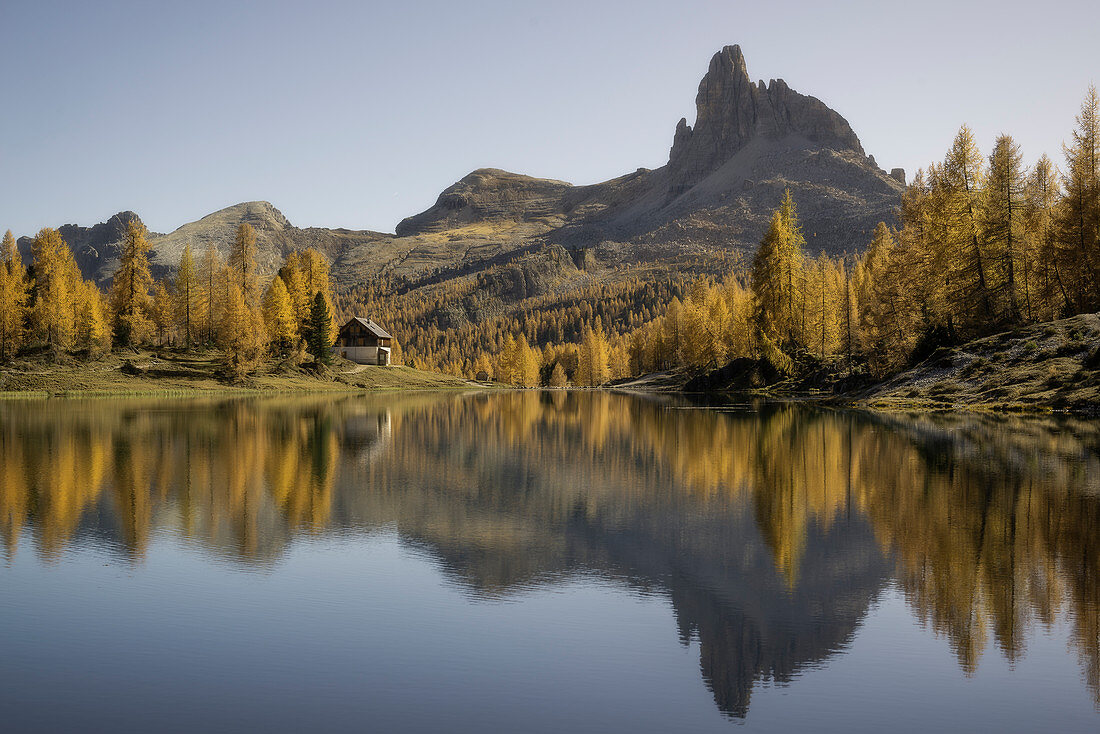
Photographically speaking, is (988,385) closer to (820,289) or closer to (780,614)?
(820,289)

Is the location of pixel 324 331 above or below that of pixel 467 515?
above

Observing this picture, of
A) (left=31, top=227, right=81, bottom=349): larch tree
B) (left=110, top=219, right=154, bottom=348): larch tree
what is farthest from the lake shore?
(left=31, top=227, right=81, bottom=349): larch tree

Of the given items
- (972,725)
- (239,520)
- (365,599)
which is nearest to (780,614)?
(972,725)

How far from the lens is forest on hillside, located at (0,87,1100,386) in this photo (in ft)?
202

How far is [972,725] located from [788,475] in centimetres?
1815

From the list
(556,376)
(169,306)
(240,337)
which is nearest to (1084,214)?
(240,337)

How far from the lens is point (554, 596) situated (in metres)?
13.5

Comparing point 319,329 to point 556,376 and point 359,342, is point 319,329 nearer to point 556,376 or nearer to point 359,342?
point 359,342

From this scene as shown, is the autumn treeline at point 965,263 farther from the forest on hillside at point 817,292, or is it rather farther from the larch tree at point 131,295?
the larch tree at point 131,295

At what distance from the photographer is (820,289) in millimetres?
90750

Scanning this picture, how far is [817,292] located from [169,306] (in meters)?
90.1

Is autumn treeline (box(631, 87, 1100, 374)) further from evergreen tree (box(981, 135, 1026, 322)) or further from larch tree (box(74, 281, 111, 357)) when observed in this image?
larch tree (box(74, 281, 111, 357))

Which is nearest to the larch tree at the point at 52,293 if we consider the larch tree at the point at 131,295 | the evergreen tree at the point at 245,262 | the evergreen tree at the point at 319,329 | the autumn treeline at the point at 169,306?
the autumn treeline at the point at 169,306

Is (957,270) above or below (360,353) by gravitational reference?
above
